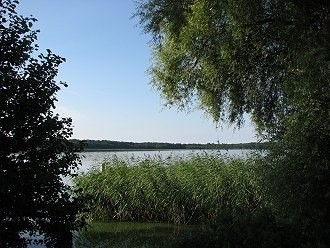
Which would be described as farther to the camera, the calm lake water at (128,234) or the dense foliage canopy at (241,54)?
the calm lake water at (128,234)

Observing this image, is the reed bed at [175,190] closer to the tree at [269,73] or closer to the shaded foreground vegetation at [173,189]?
the shaded foreground vegetation at [173,189]

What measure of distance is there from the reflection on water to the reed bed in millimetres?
510

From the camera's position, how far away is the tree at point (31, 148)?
15.9 ft

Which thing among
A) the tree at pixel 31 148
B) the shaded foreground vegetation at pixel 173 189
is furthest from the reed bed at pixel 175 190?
the tree at pixel 31 148

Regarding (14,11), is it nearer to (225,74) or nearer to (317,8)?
(317,8)

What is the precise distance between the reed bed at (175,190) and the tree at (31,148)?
7.55 metres

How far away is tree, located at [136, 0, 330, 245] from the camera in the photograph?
6.39m

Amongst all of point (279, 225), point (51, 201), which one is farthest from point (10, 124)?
point (279, 225)

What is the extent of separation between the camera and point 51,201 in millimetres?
5055

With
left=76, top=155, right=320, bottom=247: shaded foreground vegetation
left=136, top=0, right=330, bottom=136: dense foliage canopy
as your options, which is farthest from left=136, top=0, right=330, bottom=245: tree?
left=76, top=155, right=320, bottom=247: shaded foreground vegetation

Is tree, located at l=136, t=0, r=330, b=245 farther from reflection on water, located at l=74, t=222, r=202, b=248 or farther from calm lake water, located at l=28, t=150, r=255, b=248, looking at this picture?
reflection on water, located at l=74, t=222, r=202, b=248

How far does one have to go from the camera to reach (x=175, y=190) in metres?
13.3

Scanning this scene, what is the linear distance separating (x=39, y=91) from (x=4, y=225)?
4.84 ft

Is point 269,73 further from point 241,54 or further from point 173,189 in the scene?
point 173,189
